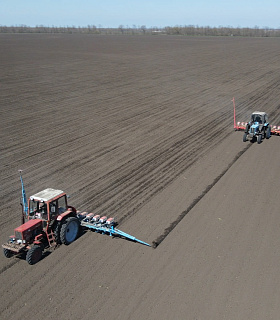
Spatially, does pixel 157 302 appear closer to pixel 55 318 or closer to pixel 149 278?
pixel 149 278

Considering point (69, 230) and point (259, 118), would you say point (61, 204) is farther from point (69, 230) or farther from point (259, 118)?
point (259, 118)

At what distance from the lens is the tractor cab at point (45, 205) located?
981 cm

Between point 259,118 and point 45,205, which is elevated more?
point 259,118

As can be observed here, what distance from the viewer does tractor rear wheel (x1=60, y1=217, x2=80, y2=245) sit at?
1003cm

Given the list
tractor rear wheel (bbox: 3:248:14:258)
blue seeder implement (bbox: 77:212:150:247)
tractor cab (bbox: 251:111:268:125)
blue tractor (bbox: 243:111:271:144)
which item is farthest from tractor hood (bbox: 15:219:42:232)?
tractor cab (bbox: 251:111:268:125)

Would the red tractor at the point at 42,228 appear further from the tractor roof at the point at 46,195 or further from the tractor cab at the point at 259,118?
the tractor cab at the point at 259,118

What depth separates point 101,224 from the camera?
10.9 m

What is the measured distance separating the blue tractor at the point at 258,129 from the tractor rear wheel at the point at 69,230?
1171 centimetres

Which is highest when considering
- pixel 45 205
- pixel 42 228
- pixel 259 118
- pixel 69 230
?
pixel 259 118

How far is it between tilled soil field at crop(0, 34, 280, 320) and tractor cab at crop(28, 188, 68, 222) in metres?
1.09

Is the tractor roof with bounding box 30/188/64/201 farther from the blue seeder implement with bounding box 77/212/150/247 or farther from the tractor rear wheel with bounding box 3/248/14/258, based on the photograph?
the tractor rear wheel with bounding box 3/248/14/258

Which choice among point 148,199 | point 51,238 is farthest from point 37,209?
point 148,199

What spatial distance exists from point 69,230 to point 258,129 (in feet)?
40.7

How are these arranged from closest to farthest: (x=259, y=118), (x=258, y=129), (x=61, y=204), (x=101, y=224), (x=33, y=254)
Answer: (x=33, y=254), (x=61, y=204), (x=101, y=224), (x=258, y=129), (x=259, y=118)
